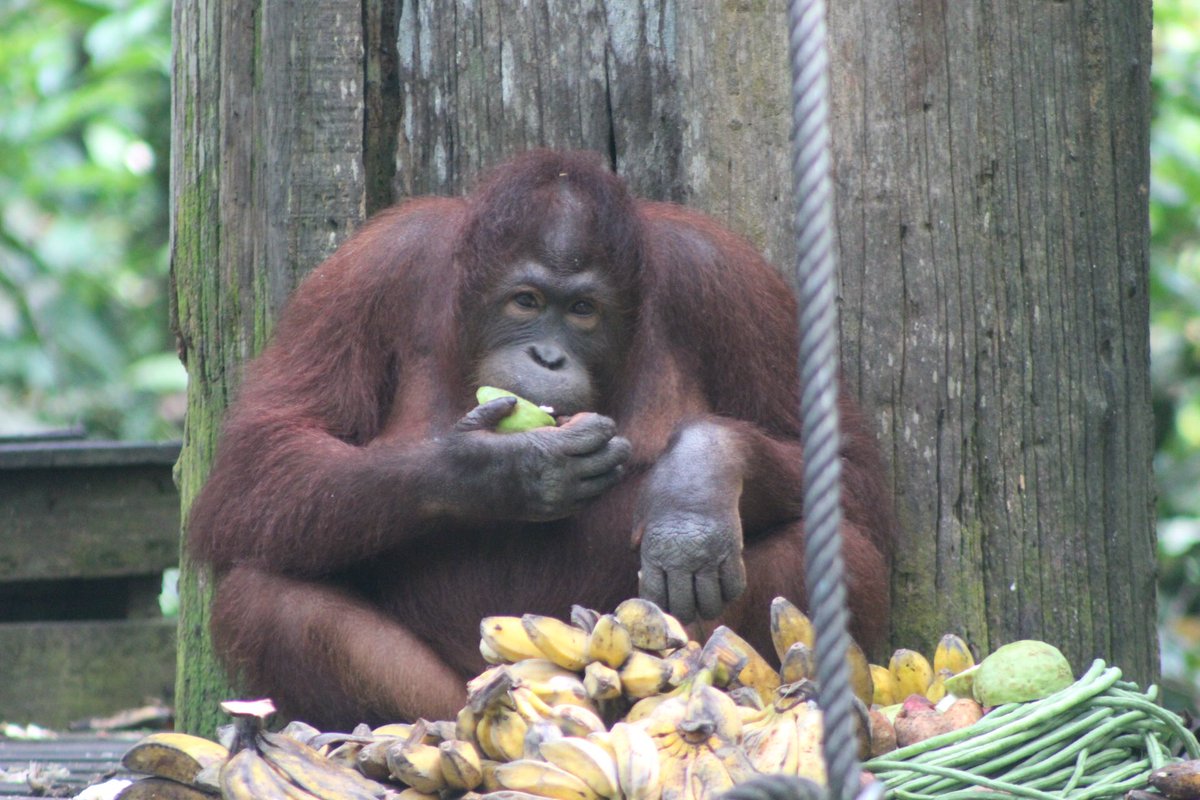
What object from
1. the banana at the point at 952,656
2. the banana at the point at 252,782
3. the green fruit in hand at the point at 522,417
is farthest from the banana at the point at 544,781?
the banana at the point at 952,656

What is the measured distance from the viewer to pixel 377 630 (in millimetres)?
3273

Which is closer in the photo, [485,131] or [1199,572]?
[485,131]

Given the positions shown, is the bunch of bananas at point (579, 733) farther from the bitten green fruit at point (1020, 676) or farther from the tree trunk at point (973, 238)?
the tree trunk at point (973, 238)

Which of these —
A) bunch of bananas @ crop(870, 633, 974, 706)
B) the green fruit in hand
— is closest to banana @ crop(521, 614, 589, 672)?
the green fruit in hand

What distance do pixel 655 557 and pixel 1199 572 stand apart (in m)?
5.64

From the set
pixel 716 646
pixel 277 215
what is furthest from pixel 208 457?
pixel 716 646

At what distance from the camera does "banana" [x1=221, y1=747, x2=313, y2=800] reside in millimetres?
2525

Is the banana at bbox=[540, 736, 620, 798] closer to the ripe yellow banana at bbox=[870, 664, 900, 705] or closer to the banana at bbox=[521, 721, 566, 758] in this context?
the banana at bbox=[521, 721, 566, 758]

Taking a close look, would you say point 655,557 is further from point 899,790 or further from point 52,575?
point 52,575

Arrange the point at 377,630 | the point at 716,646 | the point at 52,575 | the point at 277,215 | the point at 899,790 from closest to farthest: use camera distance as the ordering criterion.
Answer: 1. the point at 899,790
2. the point at 716,646
3. the point at 377,630
4. the point at 277,215
5. the point at 52,575

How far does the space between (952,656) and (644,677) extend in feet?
2.76

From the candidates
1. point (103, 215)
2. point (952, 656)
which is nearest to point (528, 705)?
point (952, 656)

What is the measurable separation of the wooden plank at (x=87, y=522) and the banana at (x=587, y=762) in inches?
127

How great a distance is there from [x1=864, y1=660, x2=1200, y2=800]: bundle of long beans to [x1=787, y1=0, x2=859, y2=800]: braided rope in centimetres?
120
